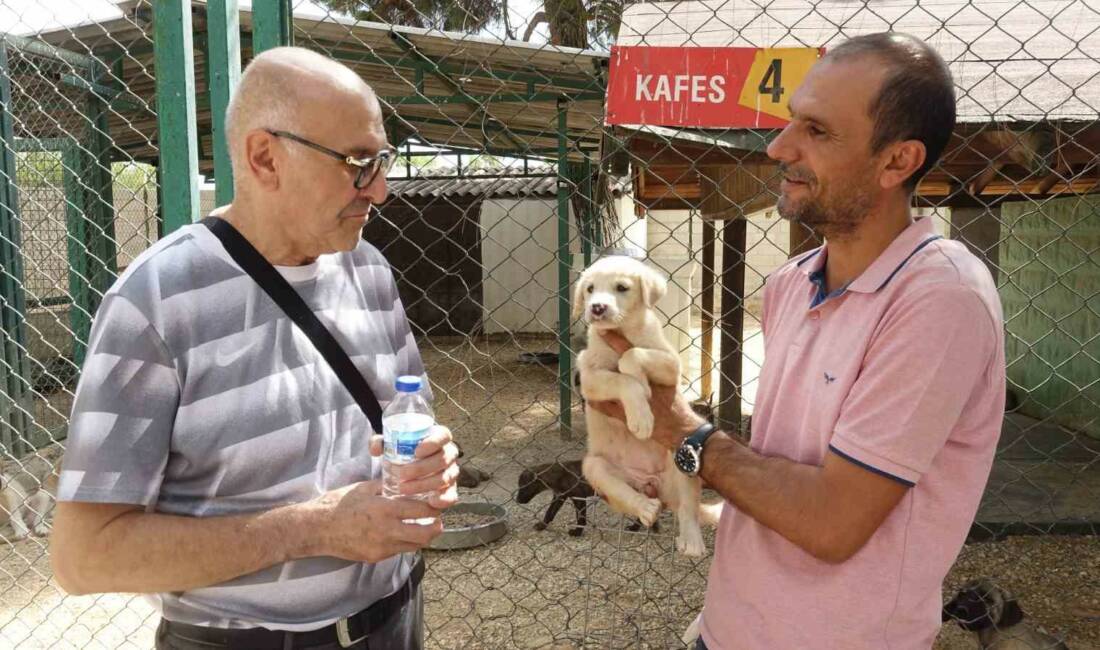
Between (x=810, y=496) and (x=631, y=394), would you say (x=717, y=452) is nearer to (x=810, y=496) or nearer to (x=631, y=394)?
(x=810, y=496)

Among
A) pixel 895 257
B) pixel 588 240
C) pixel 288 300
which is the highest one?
pixel 895 257

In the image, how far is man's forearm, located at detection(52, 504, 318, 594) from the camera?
1397 mm

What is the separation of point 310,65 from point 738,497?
3.90ft

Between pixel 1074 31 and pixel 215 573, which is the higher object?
pixel 1074 31

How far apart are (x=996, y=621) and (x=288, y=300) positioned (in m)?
3.57

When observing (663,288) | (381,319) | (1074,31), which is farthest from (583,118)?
(381,319)

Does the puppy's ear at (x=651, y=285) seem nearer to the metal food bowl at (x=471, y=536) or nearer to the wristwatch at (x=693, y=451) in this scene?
the wristwatch at (x=693, y=451)

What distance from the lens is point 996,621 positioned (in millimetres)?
3713

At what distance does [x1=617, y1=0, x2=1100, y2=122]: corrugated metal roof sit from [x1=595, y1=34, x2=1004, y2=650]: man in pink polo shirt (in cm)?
141

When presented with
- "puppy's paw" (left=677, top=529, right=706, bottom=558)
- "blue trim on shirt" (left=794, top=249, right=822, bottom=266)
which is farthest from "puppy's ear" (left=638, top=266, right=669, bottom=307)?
"blue trim on shirt" (left=794, top=249, right=822, bottom=266)

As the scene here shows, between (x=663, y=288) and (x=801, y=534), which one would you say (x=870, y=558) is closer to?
(x=801, y=534)

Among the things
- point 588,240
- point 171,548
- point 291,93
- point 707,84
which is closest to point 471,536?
point 588,240

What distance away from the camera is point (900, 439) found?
1.42 meters

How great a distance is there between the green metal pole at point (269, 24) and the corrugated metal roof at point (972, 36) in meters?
1.30
